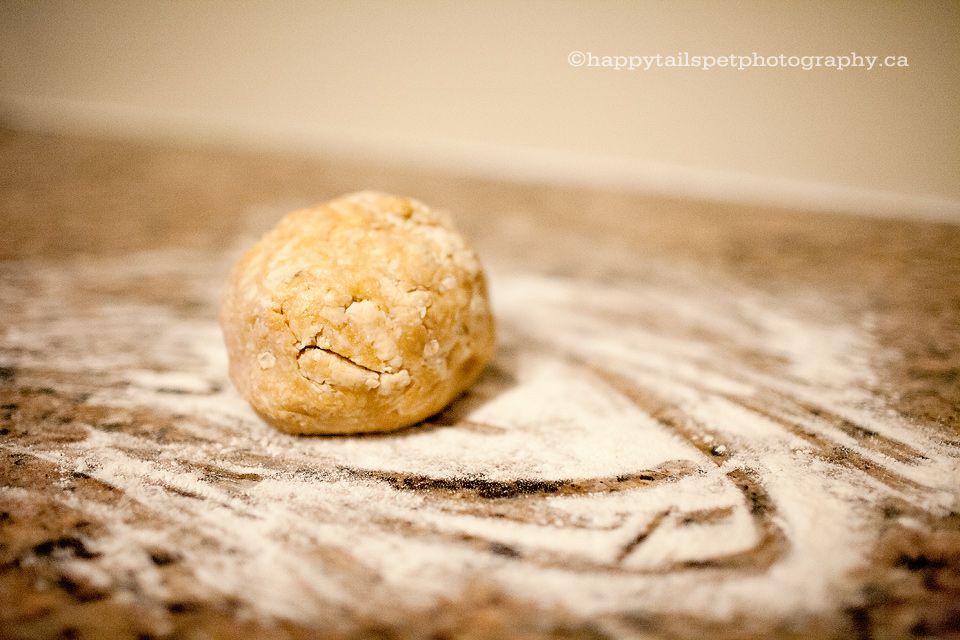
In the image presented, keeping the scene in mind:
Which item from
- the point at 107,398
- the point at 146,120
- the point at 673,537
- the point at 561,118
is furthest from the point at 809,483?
the point at 146,120

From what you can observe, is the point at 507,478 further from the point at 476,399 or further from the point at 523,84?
the point at 523,84

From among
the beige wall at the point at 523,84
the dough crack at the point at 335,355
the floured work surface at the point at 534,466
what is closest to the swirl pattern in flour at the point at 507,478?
the floured work surface at the point at 534,466

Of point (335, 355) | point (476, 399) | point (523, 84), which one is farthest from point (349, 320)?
point (523, 84)

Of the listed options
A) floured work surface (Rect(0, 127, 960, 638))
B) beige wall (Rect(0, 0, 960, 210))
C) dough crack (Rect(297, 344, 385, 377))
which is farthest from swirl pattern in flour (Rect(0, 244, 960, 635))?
beige wall (Rect(0, 0, 960, 210))

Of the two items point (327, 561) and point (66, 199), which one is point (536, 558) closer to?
point (327, 561)

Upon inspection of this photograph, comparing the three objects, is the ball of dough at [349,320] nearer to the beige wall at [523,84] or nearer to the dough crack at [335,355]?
the dough crack at [335,355]
